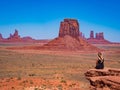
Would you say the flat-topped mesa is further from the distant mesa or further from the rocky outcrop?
the rocky outcrop

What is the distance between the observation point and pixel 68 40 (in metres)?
104

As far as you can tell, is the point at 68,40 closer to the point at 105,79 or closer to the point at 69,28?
the point at 69,28

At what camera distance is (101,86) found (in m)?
14.7

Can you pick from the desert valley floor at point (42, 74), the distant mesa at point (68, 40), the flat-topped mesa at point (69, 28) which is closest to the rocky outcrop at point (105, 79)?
the desert valley floor at point (42, 74)

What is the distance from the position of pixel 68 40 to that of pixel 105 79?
89.7m

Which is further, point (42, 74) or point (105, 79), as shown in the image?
point (42, 74)

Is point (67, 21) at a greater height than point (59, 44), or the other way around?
point (67, 21)

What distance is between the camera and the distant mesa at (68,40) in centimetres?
10119

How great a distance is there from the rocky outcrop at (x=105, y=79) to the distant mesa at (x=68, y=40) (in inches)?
3294

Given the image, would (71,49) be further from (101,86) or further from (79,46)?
(101,86)

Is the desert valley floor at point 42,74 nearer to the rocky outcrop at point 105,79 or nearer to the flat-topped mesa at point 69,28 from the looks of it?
the rocky outcrop at point 105,79

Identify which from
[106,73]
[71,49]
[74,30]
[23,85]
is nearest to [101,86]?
[106,73]

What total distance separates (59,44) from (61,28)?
1317cm

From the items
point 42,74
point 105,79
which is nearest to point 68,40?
point 42,74
